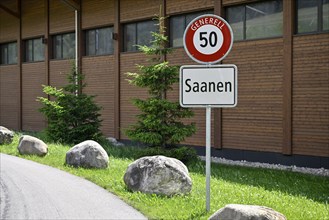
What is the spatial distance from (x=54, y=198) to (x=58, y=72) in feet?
55.3

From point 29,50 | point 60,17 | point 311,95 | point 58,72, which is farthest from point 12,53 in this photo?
point 311,95

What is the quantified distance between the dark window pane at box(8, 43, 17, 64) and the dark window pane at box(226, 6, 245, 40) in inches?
624

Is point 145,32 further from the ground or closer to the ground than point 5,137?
further from the ground

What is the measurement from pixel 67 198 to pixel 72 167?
3.50m

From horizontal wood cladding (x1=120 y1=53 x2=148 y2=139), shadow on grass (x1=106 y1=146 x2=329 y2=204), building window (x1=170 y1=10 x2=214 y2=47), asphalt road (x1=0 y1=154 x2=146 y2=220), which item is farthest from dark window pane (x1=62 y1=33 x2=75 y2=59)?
asphalt road (x1=0 y1=154 x2=146 y2=220)

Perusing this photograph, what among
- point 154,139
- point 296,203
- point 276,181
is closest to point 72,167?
point 154,139

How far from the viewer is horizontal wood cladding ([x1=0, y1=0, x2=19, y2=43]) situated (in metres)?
27.5

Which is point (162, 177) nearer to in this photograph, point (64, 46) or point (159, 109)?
point (159, 109)

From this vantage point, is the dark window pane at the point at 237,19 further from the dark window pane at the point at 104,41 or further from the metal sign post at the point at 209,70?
the metal sign post at the point at 209,70

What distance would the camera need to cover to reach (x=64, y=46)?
24.3 metres

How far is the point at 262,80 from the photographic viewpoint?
15.5m

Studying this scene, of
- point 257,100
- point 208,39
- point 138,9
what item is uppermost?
point 138,9

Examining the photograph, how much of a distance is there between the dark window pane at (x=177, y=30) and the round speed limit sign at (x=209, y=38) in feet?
36.9

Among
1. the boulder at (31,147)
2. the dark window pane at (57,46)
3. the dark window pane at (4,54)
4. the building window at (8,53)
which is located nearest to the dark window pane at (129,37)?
the dark window pane at (57,46)
